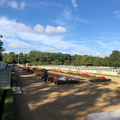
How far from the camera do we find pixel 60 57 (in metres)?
88.0

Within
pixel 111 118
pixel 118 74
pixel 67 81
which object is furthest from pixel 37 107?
pixel 118 74

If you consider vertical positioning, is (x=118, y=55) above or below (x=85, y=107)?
above

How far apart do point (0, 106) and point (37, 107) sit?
1368 millimetres

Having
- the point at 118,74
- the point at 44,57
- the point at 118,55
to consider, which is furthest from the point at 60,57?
the point at 118,74

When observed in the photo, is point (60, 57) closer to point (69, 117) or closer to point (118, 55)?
→ point (118, 55)

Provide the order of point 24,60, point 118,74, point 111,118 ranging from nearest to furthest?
point 111,118 < point 118,74 < point 24,60

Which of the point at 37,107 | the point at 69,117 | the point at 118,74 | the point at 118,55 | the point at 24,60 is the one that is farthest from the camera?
the point at 24,60

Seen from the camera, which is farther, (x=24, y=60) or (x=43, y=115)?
(x=24, y=60)

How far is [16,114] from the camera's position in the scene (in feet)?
14.4

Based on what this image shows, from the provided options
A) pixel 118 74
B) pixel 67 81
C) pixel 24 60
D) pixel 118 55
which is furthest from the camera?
pixel 24 60

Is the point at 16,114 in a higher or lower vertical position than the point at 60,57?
lower

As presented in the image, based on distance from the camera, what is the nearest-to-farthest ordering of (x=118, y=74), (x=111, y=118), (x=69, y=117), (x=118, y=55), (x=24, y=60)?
(x=111, y=118) → (x=69, y=117) → (x=118, y=74) → (x=118, y=55) → (x=24, y=60)

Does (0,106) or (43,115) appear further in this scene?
(0,106)

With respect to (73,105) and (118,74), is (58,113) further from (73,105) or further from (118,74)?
(118,74)
